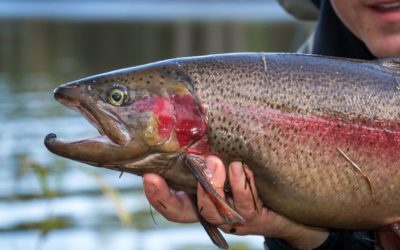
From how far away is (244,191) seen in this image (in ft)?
13.0

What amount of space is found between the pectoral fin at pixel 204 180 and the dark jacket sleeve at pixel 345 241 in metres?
0.91

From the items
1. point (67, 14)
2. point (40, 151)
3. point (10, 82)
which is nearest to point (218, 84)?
point (40, 151)

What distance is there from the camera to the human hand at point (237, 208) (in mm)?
3900

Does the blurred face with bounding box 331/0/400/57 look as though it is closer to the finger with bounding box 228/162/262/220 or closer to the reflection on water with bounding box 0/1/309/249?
the finger with bounding box 228/162/262/220

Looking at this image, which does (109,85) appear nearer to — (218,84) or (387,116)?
(218,84)

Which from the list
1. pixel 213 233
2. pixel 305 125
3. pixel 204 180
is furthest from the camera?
pixel 213 233

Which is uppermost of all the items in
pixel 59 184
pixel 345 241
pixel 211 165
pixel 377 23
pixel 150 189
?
pixel 377 23

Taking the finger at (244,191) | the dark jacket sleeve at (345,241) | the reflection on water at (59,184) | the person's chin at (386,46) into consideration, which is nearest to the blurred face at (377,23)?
the person's chin at (386,46)

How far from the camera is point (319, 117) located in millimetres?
Answer: 4012

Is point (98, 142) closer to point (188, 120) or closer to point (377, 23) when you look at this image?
point (188, 120)

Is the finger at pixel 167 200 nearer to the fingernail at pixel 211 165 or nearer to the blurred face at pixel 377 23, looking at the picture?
the fingernail at pixel 211 165

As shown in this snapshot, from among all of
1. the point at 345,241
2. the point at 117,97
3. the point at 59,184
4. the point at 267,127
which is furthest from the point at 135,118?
the point at 59,184

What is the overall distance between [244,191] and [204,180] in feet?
0.88

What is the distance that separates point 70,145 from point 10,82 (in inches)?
722
